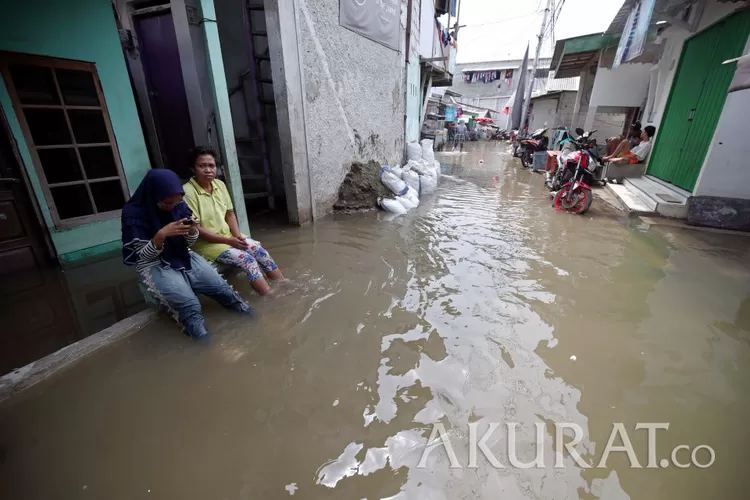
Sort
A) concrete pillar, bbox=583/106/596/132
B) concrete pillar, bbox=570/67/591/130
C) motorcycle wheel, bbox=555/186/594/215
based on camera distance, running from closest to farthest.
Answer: motorcycle wheel, bbox=555/186/594/215, concrete pillar, bbox=583/106/596/132, concrete pillar, bbox=570/67/591/130

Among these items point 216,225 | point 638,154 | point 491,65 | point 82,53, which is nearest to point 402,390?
point 216,225

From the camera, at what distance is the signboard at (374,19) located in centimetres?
532

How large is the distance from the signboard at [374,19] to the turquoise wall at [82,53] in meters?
3.17

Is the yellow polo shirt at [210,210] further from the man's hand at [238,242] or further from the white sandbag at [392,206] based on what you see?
the white sandbag at [392,206]

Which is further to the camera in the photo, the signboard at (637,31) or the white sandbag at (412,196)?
the white sandbag at (412,196)

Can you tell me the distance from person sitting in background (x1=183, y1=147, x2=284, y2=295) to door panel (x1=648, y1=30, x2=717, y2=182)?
24.6 ft

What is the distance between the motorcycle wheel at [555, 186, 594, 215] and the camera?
5703mm

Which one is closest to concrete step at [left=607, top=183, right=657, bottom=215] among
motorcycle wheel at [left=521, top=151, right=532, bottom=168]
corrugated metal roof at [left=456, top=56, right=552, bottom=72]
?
motorcycle wheel at [left=521, top=151, right=532, bottom=168]

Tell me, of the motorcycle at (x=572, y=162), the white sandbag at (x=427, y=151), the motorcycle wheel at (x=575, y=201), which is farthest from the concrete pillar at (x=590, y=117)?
the motorcycle wheel at (x=575, y=201)

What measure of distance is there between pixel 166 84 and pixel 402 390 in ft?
15.7

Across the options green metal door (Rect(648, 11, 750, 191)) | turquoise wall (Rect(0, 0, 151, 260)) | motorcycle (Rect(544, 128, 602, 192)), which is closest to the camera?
turquoise wall (Rect(0, 0, 151, 260))

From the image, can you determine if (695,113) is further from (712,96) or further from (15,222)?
(15,222)

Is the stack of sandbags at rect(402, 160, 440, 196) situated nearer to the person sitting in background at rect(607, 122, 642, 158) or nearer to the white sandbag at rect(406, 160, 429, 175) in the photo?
the white sandbag at rect(406, 160, 429, 175)

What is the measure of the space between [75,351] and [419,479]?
2.22 m
